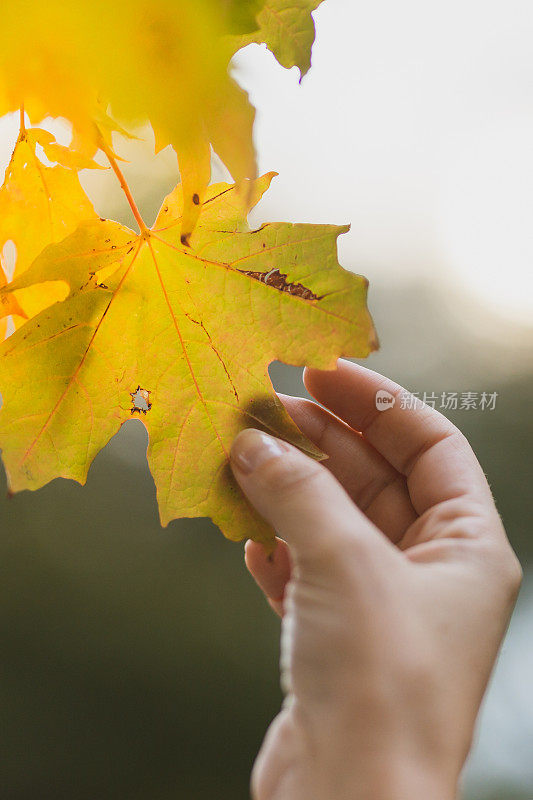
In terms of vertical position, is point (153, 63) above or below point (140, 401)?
above

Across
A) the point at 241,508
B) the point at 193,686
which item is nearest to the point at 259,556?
the point at 241,508

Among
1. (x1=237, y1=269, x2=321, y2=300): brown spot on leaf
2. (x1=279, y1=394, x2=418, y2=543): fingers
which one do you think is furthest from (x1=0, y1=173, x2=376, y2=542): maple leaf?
(x1=279, y1=394, x2=418, y2=543): fingers

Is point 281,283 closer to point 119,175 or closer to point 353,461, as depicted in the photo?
point 119,175

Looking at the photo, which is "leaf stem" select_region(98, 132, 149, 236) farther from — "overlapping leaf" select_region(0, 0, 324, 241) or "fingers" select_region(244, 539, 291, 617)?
"fingers" select_region(244, 539, 291, 617)

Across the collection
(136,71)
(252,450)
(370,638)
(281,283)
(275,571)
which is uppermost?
(136,71)

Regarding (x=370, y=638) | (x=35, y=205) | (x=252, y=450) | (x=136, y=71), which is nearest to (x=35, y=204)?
(x=35, y=205)

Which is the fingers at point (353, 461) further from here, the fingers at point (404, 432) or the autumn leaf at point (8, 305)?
the autumn leaf at point (8, 305)
